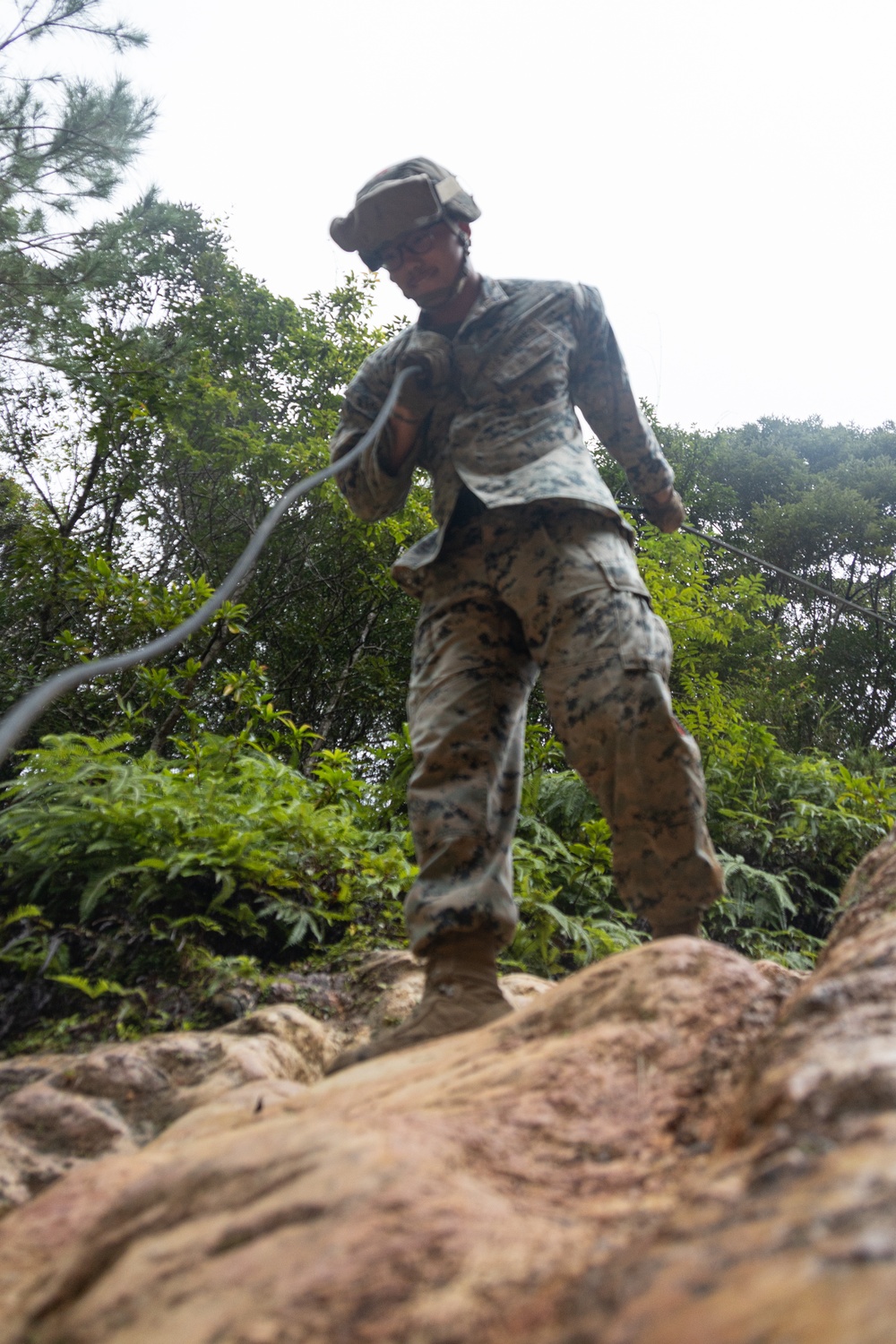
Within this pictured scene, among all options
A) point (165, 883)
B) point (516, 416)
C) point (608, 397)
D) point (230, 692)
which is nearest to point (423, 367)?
point (516, 416)

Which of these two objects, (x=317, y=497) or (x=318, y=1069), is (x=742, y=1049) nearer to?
(x=318, y=1069)

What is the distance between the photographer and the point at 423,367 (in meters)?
2.56

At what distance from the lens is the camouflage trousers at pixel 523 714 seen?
2104 millimetres

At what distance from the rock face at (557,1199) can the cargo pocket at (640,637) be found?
0.78 metres

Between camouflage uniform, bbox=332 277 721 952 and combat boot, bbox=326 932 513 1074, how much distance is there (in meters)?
0.05

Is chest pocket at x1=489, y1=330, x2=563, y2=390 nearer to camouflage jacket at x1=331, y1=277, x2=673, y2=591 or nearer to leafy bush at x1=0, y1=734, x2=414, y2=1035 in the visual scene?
camouflage jacket at x1=331, y1=277, x2=673, y2=591

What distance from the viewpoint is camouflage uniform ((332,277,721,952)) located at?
2.11 meters

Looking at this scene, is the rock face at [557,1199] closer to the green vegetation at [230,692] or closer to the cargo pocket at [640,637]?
the cargo pocket at [640,637]

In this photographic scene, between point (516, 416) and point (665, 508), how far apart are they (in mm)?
633

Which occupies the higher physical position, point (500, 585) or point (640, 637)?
point (500, 585)

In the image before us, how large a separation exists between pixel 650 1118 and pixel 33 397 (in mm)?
9810

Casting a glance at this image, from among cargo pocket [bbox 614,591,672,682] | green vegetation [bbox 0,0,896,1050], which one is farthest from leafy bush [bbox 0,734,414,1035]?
cargo pocket [bbox 614,591,672,682]

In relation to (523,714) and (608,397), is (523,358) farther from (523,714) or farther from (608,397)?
(523,714)

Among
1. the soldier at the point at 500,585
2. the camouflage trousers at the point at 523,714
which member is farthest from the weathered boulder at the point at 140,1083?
the camouflage trousers at the point at 523,714
